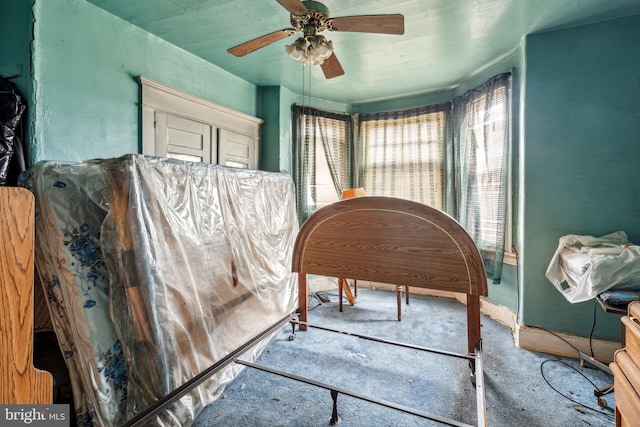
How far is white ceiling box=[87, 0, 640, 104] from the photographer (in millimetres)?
2023

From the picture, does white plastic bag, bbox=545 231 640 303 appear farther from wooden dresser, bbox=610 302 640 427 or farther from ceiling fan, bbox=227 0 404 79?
ceiling fan, bbox=227 0 404 79

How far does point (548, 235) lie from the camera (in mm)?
2342

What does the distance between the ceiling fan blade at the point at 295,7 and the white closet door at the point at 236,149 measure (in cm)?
172

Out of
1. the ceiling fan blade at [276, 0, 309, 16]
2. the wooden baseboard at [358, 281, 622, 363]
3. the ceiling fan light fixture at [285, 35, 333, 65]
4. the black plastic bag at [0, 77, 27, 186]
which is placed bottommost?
the wooden baseboard at [358, 281, 622, 363]

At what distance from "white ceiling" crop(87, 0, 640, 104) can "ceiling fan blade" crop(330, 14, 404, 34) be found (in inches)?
18.0

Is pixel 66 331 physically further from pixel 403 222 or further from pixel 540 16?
pixel 540 16

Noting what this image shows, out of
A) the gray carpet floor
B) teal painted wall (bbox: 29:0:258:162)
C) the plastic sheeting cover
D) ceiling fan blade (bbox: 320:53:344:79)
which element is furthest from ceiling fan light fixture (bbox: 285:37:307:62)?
the gray carpet floor

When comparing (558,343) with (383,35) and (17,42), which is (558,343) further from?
(17,42)

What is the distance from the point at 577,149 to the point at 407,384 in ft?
7.33

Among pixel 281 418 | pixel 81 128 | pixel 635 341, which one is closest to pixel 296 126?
pixel 81 128

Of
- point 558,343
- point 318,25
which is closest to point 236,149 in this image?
point 318,25

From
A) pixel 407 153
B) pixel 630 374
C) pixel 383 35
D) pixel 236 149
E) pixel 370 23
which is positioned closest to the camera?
pixel 630 374

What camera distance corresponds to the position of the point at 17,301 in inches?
24.5

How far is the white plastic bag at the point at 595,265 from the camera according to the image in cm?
166
